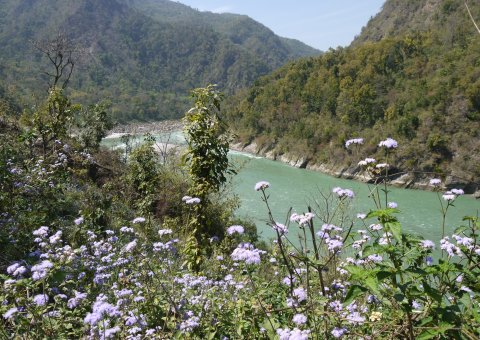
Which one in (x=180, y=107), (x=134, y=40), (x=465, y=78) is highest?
(x=134, y=40)

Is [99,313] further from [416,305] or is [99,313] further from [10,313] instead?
[416,305]

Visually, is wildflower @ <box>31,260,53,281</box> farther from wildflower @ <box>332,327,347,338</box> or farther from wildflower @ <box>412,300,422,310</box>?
wildflower @ <box>412,300,422,310</box>

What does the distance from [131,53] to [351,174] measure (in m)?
147

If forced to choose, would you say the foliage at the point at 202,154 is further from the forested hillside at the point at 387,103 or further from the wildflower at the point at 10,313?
the forested hillside at the point at 387,103

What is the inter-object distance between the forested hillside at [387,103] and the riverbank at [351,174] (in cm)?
25

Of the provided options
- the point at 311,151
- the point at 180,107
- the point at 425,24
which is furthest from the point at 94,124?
the point at 180,107

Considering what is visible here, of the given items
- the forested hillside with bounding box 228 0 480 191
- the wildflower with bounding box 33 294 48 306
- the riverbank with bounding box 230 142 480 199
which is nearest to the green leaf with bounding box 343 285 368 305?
the wildflower with bounding box 33 294 48 306

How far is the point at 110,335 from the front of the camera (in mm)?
2186

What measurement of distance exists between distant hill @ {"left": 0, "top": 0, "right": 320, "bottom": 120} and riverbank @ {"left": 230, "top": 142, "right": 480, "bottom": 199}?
6052 cm

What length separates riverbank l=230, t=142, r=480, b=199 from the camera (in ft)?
85.8

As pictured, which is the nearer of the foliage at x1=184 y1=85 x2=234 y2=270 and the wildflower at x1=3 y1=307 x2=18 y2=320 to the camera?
the wildflower at x1=3 y1=307 x2=18 y2=320

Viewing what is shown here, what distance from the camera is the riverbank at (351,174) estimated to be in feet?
85.8

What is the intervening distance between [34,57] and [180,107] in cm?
4657

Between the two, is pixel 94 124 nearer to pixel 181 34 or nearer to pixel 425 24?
pixel 425 24
